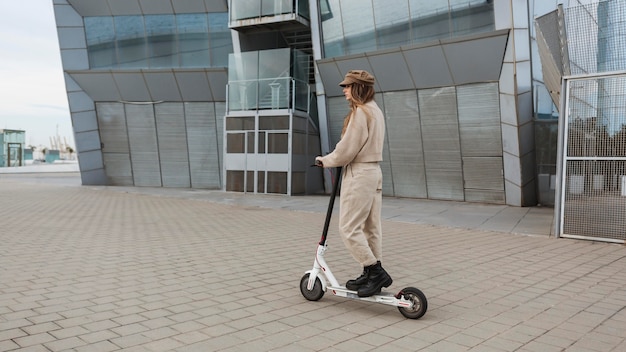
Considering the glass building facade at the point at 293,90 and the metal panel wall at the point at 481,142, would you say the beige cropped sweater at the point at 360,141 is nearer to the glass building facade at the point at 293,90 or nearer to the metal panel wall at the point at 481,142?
the glass building facade at the point at 293,90

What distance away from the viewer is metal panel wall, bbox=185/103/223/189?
21.7 metres

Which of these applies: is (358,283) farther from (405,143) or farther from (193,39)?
(193,39)

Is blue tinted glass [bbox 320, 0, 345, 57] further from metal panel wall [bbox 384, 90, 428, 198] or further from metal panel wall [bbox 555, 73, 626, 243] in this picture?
metal panel wall [bbox 555, 73, 626, 243]

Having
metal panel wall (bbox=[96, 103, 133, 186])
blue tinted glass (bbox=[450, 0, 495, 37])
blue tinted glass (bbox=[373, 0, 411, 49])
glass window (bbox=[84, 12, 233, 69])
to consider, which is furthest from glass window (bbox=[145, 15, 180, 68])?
blue tinted glass (bbox=[450, 0, 495, 37])

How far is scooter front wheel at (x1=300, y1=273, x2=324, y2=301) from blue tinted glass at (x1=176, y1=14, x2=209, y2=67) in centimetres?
1772

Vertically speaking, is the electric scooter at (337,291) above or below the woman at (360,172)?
below

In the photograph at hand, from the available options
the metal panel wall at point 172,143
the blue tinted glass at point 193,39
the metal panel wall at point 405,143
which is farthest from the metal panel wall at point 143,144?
the metal panel wall at point 405,143

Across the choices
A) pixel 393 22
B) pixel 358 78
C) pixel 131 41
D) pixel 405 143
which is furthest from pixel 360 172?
pixel 131 41

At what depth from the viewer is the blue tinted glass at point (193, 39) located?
2098 cm

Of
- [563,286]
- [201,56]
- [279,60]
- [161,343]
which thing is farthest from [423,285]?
[201,56]

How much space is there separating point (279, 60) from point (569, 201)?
11.9 meters

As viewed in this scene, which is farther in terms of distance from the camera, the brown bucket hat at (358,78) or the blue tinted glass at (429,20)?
the blue tinted glass at (429,20)

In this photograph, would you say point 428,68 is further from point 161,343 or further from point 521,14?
point 161,343

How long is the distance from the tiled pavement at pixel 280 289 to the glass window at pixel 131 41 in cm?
1277
